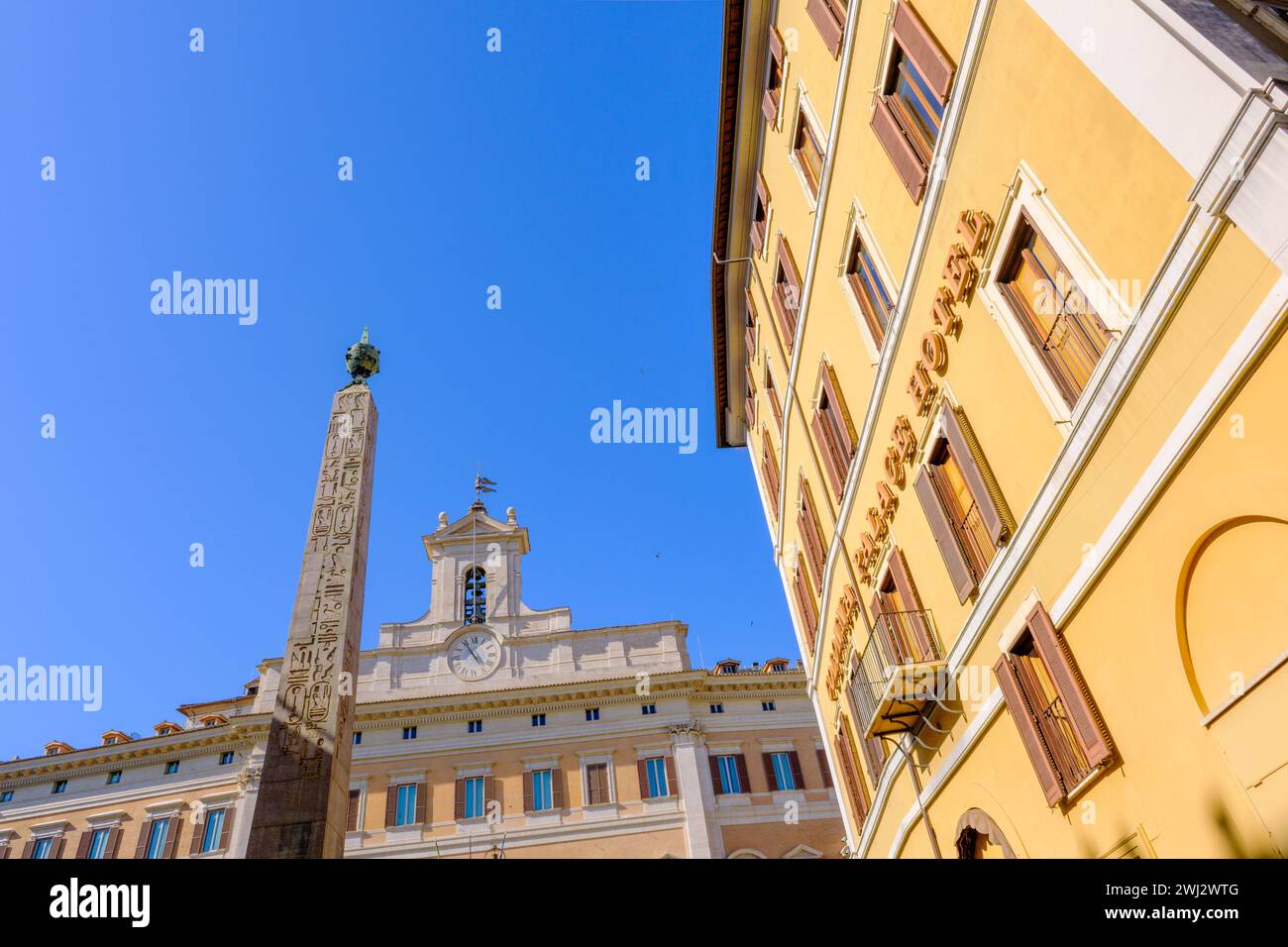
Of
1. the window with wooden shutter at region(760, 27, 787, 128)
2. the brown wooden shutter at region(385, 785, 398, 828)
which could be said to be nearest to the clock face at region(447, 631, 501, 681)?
the brown wooden shutter at region(385, 785, 398, 828)

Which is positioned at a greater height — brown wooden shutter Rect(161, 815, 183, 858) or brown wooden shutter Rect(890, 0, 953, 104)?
brown wooden shutter Rect(161, 815, 183, 858)

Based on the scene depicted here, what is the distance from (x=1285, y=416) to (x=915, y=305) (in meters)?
5.15

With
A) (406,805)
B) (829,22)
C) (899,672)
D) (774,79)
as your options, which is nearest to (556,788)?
(406,805)

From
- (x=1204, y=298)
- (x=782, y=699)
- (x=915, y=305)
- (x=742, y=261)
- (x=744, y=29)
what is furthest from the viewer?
(x=782, y=699)

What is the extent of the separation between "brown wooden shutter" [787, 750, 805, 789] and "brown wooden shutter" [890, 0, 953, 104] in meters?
24.9

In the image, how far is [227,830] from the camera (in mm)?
28922

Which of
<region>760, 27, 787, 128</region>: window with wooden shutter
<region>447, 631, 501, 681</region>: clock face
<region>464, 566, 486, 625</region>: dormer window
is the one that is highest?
<region>464, 566, 486, 625</region>: dormer window

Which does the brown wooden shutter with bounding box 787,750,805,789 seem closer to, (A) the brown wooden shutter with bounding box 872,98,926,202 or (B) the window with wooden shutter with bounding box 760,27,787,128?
(B) the window with wooden shutter with bounding box 760,27,787,128

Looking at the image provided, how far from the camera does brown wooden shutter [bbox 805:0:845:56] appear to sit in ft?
36.7
